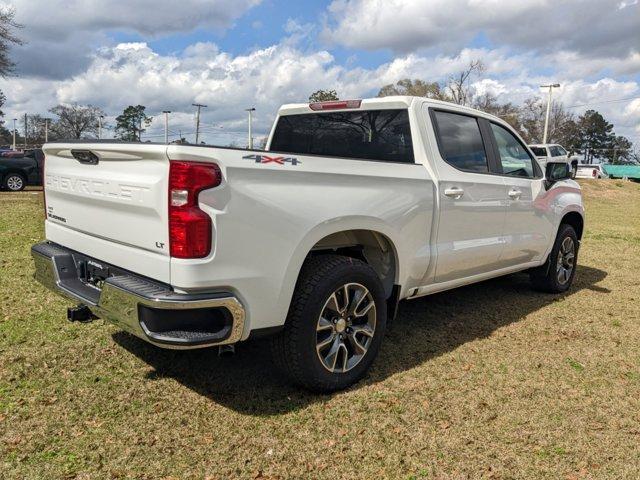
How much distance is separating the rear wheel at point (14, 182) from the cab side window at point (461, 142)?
17.4m

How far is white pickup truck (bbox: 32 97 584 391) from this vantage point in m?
2.71

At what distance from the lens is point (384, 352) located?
4.22 metres

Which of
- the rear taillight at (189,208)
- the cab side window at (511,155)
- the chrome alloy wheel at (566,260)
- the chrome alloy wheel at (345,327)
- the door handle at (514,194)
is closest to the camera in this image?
the rear taillight at (189,208)

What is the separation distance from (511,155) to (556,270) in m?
1.69

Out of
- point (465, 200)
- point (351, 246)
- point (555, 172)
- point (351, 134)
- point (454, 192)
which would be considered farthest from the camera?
point (555, 172)

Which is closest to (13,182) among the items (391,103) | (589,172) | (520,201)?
(391,103)

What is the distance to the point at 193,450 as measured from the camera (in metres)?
2.83

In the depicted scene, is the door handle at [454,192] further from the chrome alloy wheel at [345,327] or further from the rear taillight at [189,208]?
the rear taillight at [189,208]

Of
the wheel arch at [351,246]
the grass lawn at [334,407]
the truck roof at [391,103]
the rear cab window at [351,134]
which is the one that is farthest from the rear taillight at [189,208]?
the truck roof at [391,103]

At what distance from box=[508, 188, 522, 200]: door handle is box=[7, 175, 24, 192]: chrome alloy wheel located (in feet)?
57.5

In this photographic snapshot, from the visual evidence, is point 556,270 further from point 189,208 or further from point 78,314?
point 78,314

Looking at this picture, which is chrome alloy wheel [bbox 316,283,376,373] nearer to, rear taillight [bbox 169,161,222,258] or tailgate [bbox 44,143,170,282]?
rear taillight [bbox 169,161,222,258]

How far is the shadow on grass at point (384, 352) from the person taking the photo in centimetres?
345

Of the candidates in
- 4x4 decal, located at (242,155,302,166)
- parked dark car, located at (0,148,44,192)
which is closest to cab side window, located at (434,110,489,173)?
4x4 decal, located at (242,155,302,166)
